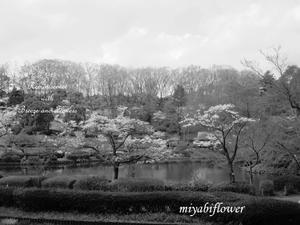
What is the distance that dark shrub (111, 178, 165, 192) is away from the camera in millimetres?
11070

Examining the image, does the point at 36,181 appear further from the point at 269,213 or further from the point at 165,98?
the point at 165,98

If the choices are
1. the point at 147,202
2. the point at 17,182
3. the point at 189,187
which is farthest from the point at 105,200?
the point at 17,182

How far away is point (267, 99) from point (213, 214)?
8592mm

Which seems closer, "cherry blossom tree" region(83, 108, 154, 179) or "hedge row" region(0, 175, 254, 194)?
"hedge row" region(0, 175, 254, 194)

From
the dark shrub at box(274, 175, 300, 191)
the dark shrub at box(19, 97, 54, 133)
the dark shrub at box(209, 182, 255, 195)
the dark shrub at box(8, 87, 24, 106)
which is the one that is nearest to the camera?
the dark shrub at box(209, 182, 255, 195)

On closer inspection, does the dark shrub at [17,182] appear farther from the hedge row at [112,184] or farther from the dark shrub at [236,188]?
the dark shrub at [236,188]

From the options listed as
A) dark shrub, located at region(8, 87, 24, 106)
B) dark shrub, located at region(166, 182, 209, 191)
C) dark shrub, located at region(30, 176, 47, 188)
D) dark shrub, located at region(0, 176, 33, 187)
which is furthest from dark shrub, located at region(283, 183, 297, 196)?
dark shrub, located at region(8, 87, 24, 106)

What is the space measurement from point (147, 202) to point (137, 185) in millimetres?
2362

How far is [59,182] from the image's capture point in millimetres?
11742

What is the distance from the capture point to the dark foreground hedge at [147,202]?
7.40 meters

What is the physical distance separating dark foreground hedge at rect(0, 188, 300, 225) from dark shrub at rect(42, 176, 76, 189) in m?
1.78

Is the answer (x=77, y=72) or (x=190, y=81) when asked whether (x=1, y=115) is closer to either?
(x=77, y=72)

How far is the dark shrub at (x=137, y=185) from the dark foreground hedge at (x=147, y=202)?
2.03 m

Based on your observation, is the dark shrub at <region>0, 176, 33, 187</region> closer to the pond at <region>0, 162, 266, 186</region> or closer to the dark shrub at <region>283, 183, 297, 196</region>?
the pond at <region>0, 162, 266, 186</region>
